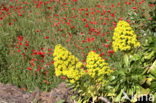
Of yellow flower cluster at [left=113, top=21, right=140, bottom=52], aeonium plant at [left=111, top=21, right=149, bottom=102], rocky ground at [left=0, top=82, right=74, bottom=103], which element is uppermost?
yellow flower cluster at [left=113, top=21, right=140, bottom=52]

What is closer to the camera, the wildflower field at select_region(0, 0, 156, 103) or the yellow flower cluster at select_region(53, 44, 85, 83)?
the wildflower field at select_region(0, 0, 156, 103)

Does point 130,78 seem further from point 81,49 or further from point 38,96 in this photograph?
point 81,49

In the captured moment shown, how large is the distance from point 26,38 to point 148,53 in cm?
447

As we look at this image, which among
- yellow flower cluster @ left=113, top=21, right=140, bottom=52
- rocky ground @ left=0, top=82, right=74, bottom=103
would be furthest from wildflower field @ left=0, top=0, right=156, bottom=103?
rocky ground @ left=0, top=82, right=74, bottom=103

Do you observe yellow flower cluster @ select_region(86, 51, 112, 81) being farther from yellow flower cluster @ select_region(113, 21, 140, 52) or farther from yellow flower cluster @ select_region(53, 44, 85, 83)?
yellow flower cluster @ select_region(113, 21, 140, 52)

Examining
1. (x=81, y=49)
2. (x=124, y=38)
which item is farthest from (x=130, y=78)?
(x=81, y=49)

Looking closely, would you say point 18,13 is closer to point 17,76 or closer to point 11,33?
point 11,33

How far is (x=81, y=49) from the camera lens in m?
5.45

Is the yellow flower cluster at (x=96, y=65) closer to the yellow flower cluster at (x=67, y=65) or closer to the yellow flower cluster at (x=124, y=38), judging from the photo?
the yellow flower cluster at (x=67, y=65)

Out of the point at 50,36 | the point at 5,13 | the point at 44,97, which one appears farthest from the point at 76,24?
the point at 44,97

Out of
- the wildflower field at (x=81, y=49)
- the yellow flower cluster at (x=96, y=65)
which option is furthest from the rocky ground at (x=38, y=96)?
the yellow flower cluster at (x=96, y=65)

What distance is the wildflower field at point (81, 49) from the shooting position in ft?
7.53

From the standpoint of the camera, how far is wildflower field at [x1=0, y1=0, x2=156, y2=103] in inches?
90.4

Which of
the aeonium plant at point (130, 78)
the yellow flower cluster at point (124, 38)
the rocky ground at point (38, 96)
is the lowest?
the rocky ground at point (38, 96)
